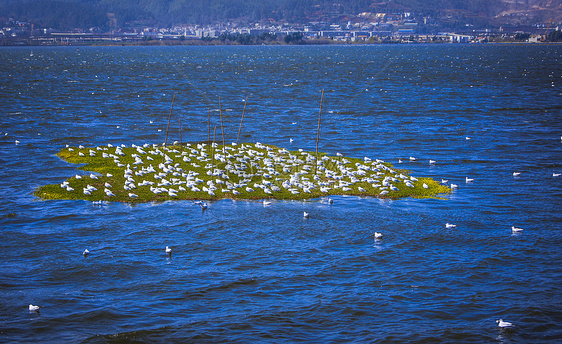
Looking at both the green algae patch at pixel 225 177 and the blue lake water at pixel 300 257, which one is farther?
the green algae patch at pixel 225 177

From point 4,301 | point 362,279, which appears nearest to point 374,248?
point 362,279

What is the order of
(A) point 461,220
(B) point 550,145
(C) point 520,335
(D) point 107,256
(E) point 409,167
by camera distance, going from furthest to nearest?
(B) point 550,145 < (E) point 409,167 < (A) point 461,220 < (D) point 107,256 < (C) point 520,335

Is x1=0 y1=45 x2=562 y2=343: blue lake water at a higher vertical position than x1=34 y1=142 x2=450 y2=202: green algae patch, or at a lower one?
lower

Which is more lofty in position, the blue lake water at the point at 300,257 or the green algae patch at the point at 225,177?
the green algae patch at the point at 225,177

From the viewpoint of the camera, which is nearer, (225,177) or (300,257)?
(300,257)

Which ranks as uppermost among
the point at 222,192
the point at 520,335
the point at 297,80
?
the point at 297,80

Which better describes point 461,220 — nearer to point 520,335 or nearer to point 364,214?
point 364,214

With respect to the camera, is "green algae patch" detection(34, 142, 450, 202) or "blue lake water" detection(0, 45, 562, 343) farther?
"green algae patch" detection(34, 142, 450, 202)

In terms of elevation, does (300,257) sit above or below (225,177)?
below
